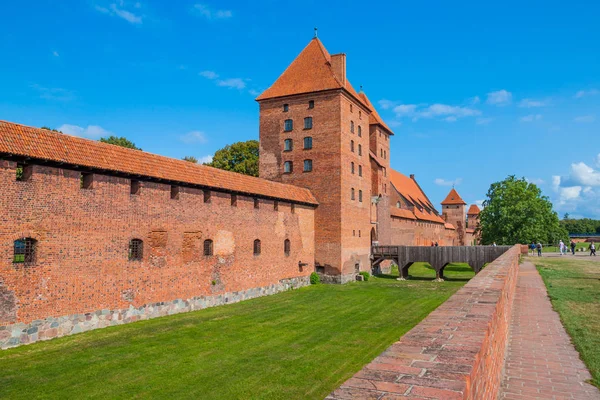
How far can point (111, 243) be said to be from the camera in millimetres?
13938

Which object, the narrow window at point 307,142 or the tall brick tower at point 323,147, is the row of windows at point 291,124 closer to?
the tall brick tower at point 323,147

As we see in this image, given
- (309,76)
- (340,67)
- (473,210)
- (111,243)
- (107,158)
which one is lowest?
(111,243)

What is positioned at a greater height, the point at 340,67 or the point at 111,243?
the point at 340,67

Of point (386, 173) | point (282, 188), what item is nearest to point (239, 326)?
point (282, 188)

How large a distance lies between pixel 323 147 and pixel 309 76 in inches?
186

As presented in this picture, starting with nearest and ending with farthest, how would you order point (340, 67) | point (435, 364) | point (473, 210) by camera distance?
point (435, 364) → point (340, 67) → point (473, 210)

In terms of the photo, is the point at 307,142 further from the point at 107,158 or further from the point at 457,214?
the point at 457,214

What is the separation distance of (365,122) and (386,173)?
7959 mm

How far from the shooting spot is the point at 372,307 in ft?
63.5

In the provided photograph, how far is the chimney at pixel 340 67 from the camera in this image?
27.4m

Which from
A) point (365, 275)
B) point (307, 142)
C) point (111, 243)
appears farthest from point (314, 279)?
point (111, 243)

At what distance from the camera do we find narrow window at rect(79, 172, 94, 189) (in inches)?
531

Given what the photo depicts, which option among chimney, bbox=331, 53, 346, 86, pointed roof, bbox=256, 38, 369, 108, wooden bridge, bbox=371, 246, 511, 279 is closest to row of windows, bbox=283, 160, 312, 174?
pointed roof, bbox=256, 38, 369, 108

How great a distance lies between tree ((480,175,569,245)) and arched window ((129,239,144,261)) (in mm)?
36634
